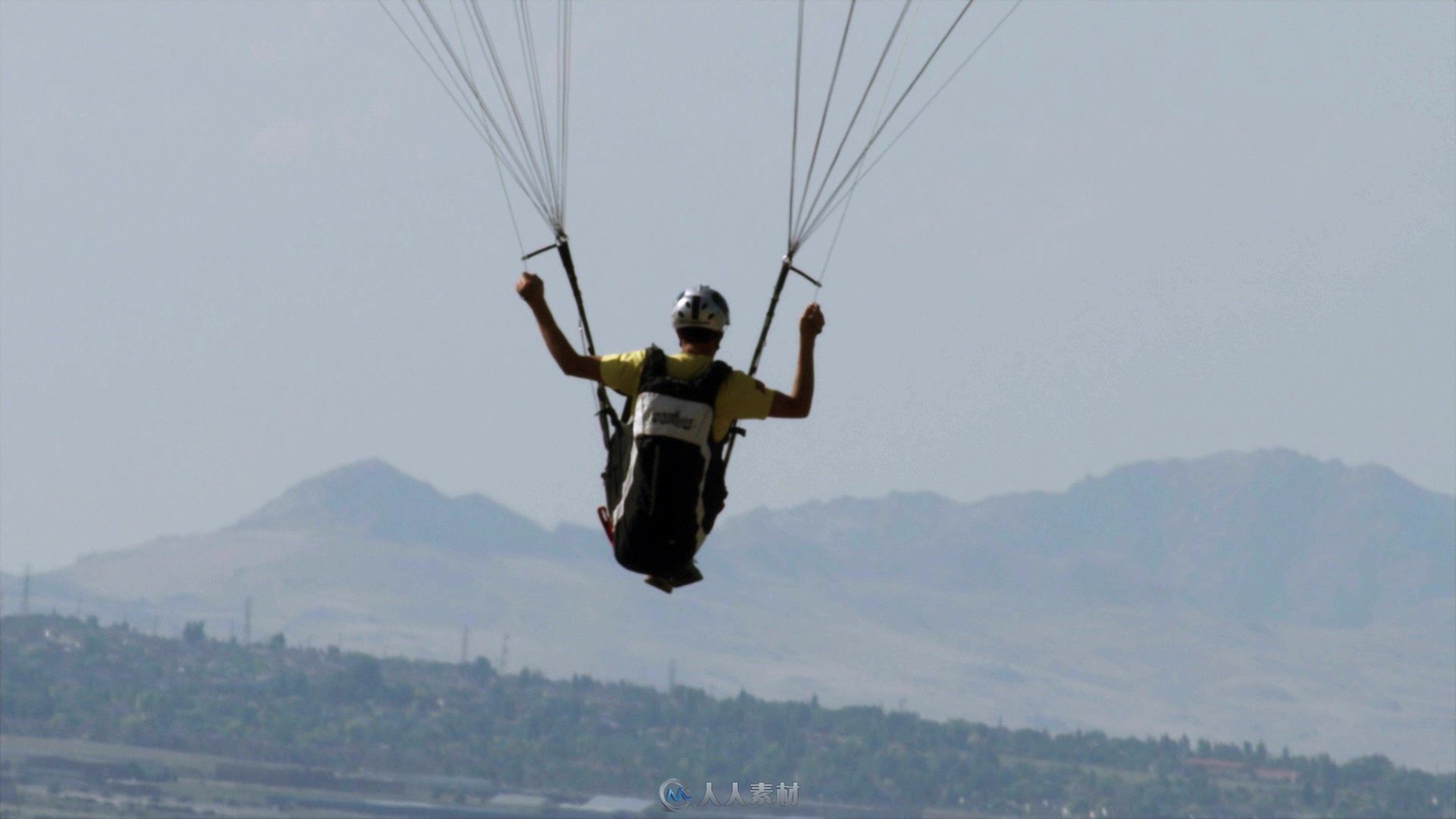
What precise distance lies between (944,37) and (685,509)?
517cm

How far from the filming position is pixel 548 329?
2427 cm

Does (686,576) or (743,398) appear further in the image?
(686,576)

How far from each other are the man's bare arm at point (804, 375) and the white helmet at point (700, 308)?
3.03 ft

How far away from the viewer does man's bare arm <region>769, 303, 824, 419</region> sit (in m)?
23.9

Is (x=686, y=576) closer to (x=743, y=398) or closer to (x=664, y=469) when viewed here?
(x=664, y=469)

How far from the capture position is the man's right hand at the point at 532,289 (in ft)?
79.0

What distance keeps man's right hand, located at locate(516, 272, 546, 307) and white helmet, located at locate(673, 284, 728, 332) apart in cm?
132

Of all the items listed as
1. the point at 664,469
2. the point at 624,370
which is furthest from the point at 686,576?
the point at 624,370

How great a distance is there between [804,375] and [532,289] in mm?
2686

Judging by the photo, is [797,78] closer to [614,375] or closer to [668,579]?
Answer: [614,375]

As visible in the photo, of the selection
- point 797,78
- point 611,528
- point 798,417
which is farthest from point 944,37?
point 611,528

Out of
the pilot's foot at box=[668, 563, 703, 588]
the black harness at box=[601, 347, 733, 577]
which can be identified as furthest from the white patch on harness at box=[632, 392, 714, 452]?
the pilot's foot at box=[668, 563, 703, 588]

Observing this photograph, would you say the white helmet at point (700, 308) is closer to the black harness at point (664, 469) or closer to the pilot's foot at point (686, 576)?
the black harness at point (664, 469)

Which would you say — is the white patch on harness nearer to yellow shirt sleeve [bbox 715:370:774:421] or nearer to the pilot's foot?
yellow shirt sleeve [bbox 715:370:774:421]
